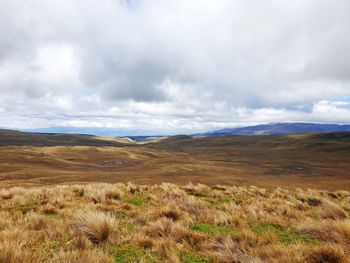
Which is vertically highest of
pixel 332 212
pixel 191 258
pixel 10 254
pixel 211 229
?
pixel 10 254

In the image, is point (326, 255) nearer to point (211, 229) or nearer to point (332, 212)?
point (211, 229)

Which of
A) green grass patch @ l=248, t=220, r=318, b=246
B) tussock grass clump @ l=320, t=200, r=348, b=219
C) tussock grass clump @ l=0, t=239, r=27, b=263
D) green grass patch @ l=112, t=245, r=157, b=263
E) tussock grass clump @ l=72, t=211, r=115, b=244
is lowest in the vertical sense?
tussock grass clump @ l=320, t=200, r=348, b=219

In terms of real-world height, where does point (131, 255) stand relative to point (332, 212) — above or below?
above

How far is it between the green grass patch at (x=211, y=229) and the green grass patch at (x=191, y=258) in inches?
76.2

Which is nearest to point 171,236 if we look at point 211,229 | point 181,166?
point 211,229

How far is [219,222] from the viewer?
9.42 m

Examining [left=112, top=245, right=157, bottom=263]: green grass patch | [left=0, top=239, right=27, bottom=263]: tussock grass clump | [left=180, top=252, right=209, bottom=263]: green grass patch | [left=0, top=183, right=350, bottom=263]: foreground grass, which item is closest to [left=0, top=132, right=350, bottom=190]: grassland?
[left=0, top=183, right=350, bottom=263]: foreground grass

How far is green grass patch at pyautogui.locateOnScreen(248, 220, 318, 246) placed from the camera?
25.0 ft

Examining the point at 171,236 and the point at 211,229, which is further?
the point at 211,229

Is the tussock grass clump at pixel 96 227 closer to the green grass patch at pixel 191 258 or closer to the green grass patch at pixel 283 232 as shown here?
the green grass patch at pixel 191 258

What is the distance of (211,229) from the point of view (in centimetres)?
868

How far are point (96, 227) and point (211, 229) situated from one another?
10.4 feet

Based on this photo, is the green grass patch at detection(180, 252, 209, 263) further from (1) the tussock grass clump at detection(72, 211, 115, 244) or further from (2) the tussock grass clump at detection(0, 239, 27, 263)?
(2) the tussock grass clump at detection(0, 239, 27, 263)

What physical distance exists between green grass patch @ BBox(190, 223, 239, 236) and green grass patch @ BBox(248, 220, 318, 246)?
2.16 ft
